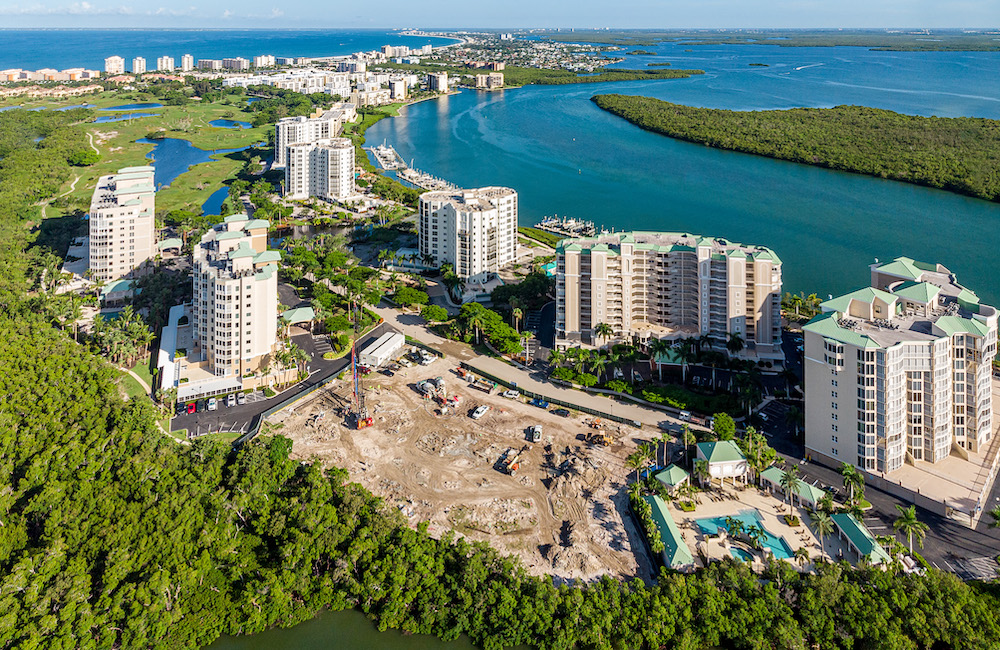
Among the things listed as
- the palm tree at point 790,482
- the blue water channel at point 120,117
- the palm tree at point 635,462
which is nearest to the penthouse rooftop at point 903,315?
the palm tree at point 790,482

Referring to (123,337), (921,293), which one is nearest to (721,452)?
(921,293)

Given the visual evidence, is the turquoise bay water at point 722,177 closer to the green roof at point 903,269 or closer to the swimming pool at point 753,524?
the green roof at point 903,269

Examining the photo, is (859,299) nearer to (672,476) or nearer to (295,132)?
(672,476)

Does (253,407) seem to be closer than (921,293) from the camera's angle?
No

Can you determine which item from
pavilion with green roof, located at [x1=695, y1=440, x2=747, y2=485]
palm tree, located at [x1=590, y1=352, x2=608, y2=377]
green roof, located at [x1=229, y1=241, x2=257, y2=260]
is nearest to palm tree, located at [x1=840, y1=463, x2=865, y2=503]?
pavilion with green roof, located at [x1=695, y1=440, x2=747, y2=485]

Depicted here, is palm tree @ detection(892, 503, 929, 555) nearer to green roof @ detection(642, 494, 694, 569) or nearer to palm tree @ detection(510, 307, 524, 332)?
green roof @ detection(642, 494, 694, 569)
